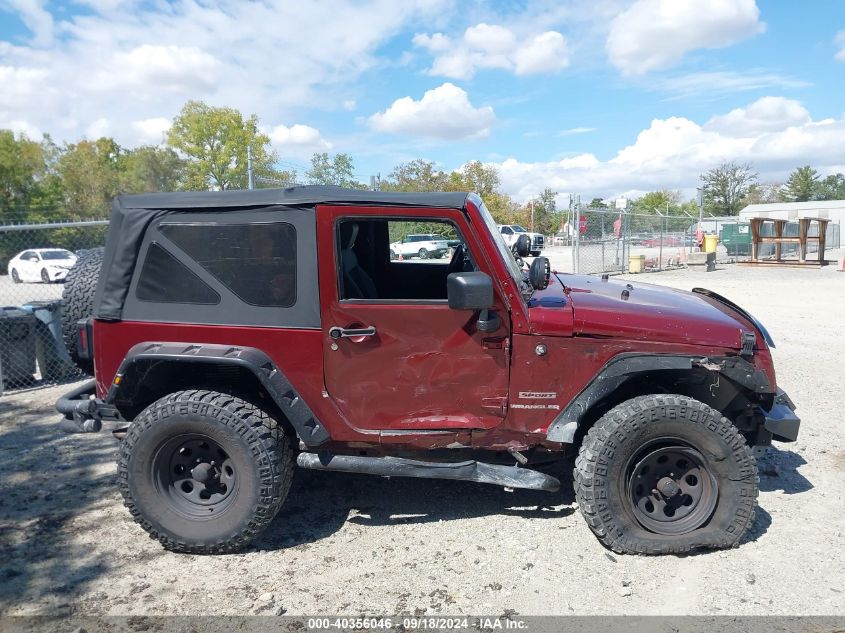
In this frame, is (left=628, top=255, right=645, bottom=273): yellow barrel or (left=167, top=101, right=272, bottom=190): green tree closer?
(left=628, top=255, right=645, bottom=273): yellow barrel

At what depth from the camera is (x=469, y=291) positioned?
2982 millimetres

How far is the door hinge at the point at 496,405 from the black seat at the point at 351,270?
0.90 m

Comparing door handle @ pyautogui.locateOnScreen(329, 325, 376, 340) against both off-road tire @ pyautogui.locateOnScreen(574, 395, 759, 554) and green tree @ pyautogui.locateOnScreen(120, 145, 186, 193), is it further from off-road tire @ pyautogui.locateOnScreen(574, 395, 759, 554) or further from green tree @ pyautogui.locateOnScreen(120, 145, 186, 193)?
green tree @ pyautogui.locateOnScreen(120, 145, 186, 193)

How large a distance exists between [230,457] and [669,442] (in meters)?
2.41

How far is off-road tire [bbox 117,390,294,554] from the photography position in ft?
10.6

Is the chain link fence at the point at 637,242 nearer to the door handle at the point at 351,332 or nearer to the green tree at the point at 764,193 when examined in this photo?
the door handle at the point at 351,332

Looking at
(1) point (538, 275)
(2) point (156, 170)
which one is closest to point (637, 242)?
(1) point (538, 275)

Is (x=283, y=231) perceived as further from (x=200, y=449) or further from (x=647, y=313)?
(x=647, y=313)

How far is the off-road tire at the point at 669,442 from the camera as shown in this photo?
10.4ft

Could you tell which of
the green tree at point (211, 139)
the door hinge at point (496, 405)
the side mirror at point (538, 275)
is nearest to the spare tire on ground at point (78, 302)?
the door hinge at point (496, 405)

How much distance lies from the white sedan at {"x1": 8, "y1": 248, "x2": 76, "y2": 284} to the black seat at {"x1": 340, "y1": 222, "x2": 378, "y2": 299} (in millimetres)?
18775

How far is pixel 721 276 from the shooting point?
18703mm

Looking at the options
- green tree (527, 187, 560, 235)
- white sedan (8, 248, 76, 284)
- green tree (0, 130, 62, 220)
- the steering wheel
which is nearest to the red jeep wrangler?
the steering wheel

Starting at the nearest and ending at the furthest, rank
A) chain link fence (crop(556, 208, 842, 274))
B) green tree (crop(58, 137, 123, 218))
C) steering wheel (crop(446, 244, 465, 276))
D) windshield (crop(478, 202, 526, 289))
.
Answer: windshield (crop(478, 202, 526, 289))
steering wheel (crop(446, 244, 465, 276))
chain link fence (crop(556, 208, 842, 274))
green tree (crop(58, 137, 123, 218))
